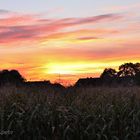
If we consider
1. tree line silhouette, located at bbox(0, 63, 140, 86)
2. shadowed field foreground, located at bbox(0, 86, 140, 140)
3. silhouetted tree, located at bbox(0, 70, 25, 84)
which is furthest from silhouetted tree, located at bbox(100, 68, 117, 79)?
shadowed field foreground, located at bbox(0, 86, 140, 140)

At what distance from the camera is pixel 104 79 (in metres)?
19.6

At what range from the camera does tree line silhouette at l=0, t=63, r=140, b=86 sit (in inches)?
717

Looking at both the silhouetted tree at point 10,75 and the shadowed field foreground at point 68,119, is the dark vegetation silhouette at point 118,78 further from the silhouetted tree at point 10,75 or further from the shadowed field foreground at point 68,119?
the shadowed field foreground at point 68,119

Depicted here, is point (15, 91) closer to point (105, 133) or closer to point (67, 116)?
point (67, 116)

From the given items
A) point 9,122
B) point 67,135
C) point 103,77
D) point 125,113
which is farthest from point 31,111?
point 103,77

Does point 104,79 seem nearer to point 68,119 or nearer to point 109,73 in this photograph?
point 109,73

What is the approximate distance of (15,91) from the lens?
13461mm

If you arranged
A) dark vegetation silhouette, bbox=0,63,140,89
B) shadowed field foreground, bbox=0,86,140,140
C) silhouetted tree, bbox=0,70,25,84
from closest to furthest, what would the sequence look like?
shadowed field foreground, bbox=0,86,140,140
dark vegetation silhouette, bbox=0,63,140,89
silhouetted tree, bbox=0,70,25,84

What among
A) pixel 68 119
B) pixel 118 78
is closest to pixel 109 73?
pixel 118 78

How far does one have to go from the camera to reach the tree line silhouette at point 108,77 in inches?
717

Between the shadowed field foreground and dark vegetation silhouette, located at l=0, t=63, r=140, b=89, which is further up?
dark vegetation silhouette, located at l=0, t=63, r=140, b=89

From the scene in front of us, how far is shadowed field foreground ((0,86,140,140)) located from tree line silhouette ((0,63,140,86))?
4.91 metres

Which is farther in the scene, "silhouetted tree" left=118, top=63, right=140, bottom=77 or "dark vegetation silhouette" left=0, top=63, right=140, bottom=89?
Answer: "silhouetted tree" left=118, top=63, right=140, bottom=77

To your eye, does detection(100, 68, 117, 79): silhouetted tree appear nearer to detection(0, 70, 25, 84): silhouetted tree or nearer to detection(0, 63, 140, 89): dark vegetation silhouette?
detection(0, 63, 140, 89): dark vegetation silhouette
